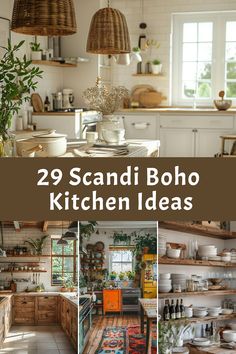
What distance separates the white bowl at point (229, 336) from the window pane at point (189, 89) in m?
7.73

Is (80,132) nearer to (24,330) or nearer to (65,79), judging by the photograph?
(65,79)

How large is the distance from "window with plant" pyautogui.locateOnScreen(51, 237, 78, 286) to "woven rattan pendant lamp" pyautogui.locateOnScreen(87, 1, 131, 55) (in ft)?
10.2

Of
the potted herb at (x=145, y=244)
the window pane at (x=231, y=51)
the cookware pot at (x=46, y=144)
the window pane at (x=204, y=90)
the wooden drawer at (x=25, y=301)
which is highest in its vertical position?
the window pane at (x=231, y=51)

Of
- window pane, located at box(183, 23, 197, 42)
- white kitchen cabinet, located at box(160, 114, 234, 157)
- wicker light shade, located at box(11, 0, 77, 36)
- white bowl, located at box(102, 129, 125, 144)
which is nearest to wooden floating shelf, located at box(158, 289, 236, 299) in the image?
wicker light shade, located at box(11, 0, 77, 36)

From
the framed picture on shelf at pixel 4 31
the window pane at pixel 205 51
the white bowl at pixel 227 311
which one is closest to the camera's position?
the white bowl at pixel 227 311

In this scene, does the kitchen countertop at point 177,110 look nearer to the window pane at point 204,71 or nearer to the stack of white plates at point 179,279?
the window pane at point 204,71

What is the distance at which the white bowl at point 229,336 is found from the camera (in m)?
1.77

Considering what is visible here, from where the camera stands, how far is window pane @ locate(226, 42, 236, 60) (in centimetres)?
907

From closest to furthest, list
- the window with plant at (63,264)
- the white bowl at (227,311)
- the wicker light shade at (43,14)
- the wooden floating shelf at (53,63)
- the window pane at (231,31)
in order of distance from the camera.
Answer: the window with plant at (63,264) → the white bowl at (227,311) → the wicker light shade at (43,14) → the wooden floating shelf at (53,63) → the window pane at (231,31)

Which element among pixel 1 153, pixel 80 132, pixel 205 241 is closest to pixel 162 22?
pixel 80 132

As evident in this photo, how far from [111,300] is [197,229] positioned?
0.30 meters

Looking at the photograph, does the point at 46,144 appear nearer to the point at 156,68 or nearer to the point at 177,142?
the point at 177,142

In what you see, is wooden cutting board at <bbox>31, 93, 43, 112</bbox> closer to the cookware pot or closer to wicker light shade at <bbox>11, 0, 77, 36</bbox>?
the cookware pot

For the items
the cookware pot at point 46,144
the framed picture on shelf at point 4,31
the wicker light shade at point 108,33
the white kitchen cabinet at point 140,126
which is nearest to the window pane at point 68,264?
the cookware pot at point 46,144
